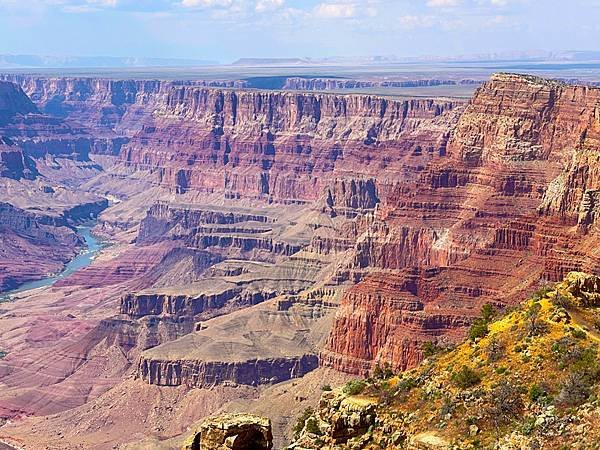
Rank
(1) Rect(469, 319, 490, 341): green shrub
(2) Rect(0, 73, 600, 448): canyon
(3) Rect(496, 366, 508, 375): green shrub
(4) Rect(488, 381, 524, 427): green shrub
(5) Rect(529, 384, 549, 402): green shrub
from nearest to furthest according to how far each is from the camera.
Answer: (4) Rect(488, 381, 524, 427): green shrub
(5) Rect(529, 384, 549, 402): green shrub
(3) Rect(496, 366, 508, 375): green shrub
(1) Rect(469, 319, 490, 341): green shrub
(2) Rect(0, 73, 600, 448): canyon

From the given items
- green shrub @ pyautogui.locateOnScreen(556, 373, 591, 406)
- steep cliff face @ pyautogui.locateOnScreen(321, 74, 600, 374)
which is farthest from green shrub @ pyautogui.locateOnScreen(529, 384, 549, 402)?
steep cliff face @ pyautogui.locateOnScreen(321, 74, 600, 374)

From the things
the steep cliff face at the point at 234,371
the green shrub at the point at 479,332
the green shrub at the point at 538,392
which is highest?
the green shrub at the point at 538,392

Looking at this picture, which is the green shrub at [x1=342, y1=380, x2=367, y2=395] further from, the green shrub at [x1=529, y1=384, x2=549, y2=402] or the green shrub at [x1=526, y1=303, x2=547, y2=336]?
the green shrub at [x1=529, y1=384, x2=549, y2=402]

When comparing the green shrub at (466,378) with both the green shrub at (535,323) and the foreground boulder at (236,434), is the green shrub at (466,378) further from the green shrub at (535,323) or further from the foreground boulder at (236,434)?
the foreground boulder at (236,434)

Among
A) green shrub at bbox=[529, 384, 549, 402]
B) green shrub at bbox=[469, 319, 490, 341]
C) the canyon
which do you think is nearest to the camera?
green shrub at bbox=[529, 384, 549, 402]

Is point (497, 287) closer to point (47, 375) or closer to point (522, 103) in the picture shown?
point (522, 103)

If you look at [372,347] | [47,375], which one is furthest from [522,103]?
[47,375]

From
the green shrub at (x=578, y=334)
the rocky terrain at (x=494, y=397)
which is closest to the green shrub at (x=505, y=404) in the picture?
the rocky terrain at (x=494, y=397)
